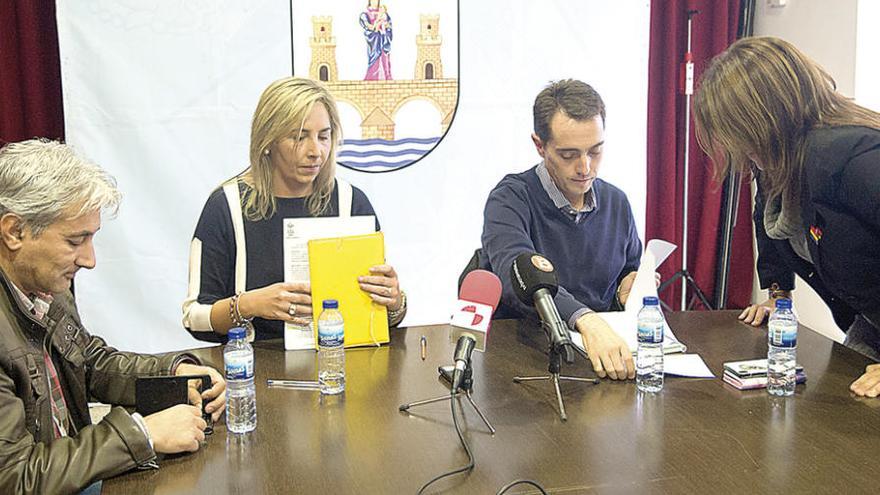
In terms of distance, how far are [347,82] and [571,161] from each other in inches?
59.8

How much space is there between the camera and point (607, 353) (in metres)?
2.21

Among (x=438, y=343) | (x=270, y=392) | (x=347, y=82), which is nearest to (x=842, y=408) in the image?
(x=438, y=343)

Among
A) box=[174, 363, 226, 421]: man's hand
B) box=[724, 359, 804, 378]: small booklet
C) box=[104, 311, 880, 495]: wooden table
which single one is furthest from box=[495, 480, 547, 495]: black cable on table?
box=[724, 359, 804, 378]: small booklet

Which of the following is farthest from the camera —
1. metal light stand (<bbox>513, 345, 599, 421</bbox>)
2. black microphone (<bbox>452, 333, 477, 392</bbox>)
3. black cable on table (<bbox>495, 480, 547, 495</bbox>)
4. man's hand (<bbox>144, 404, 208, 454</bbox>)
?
metal light stand (<bbox>513, 345, 599, 421</bbox>)

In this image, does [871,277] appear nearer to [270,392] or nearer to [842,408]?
[842,408]

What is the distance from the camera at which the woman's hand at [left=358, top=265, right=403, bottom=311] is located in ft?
7.93

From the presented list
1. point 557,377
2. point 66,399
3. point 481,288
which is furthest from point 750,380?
point 66,399

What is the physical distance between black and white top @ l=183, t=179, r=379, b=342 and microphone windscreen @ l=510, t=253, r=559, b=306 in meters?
0.82

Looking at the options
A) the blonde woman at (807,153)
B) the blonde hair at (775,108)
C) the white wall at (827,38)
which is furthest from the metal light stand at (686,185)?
the blonde hair at (775,108)

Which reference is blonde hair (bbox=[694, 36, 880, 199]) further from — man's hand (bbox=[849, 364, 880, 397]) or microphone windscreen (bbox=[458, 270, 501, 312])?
microphone windscreen (bbox=[458, 270, 501, 312])

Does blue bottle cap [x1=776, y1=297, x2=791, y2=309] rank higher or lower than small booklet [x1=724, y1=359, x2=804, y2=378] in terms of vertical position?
higher

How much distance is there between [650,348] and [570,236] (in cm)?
75

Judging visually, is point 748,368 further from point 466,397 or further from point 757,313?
point 466,397

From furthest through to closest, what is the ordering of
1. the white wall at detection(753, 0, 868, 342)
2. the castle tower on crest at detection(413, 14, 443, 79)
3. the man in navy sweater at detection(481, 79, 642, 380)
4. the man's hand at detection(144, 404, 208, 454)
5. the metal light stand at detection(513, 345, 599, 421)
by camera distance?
the castle tower on crest at detection(413, 14, 443, 79) < the white wall at detection(753, 0, 868, 342) < the man in navy sweater at detection(481, 79, 642, 380) < the metal light stand at detection(513, 345, 599, 421) < the man's hand at detection(144, 404, 208, 454)
